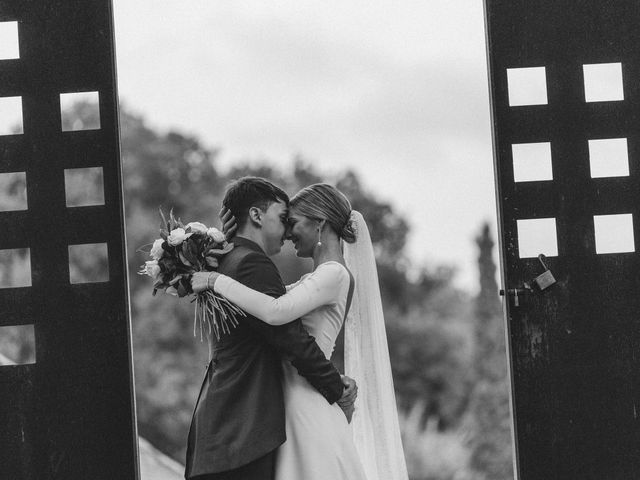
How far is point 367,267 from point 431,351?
31.5m

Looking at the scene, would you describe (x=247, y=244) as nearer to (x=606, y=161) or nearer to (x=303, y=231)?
(x=303, y=231)

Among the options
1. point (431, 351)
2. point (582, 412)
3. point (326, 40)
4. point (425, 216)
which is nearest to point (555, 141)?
point (582, 412)

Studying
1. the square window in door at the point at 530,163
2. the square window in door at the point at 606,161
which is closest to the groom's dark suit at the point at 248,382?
the square window in door at the point at 530,163

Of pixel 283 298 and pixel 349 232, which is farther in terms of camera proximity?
pixel 349 232

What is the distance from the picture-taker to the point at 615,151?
482cm

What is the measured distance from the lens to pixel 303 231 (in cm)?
408

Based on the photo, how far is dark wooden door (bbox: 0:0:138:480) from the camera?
15.3ft

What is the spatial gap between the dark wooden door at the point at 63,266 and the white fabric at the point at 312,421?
106 centimetres

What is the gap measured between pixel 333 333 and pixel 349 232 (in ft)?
1.39

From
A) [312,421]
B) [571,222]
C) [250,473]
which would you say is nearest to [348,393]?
[312,421]

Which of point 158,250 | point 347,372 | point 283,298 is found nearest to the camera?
point 283,298

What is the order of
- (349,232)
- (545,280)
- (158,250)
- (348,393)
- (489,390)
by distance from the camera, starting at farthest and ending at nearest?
(489,390), (545,280), (349,232), (348,393), (158,250)

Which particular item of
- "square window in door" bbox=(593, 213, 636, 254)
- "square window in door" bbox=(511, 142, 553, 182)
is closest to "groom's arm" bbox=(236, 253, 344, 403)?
"square window in door" bbox=(511, 142, 553, 182)

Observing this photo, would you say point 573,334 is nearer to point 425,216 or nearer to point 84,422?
point 84,422
